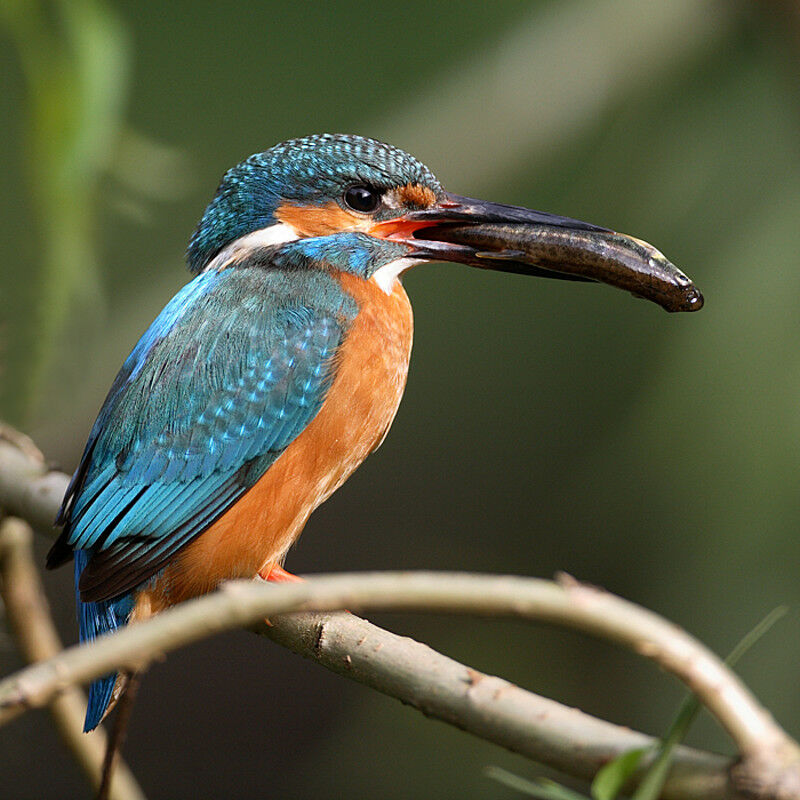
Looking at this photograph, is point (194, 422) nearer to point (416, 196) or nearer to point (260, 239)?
point (260, 239)

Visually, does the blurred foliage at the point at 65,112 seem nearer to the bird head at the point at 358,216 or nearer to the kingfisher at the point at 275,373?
the kingfisher at the point at 275,373

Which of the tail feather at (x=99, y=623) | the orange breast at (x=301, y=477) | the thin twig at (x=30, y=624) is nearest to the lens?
the tail feather at (x=99, y=623)

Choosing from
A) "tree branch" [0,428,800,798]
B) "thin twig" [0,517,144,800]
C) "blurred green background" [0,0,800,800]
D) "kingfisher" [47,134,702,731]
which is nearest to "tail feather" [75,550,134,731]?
"kingfisher" [47,134,702,731]

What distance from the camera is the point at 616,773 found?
2.45 feet

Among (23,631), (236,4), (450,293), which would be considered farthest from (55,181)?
(450,293)

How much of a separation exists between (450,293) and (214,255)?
90.7 inches

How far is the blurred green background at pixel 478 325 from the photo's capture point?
205cm

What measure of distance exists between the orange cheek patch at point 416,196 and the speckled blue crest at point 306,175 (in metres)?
0.01

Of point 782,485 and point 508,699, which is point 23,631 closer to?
point 508,699

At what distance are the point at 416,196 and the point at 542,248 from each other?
10.4 inches

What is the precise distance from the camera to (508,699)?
2.92ft

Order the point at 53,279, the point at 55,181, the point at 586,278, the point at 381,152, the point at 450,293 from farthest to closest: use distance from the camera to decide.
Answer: the point at 450,293, the point at 381,152, the point at 586,278, the point at 53,279, the point at 55,181

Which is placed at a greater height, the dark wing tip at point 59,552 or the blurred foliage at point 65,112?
the blurred foliage at point 65,112

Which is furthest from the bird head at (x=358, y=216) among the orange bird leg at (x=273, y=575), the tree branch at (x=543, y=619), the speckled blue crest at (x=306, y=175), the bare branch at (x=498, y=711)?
the tree branch at (x=543, y=619)
